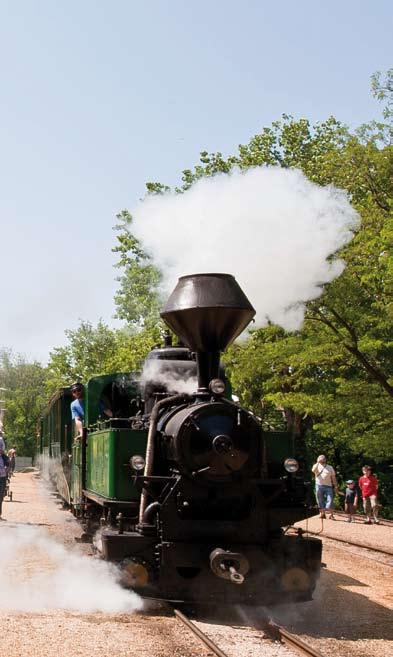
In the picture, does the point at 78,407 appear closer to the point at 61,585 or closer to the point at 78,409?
the point at 78,409

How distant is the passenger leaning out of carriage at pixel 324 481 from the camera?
20.1 meters

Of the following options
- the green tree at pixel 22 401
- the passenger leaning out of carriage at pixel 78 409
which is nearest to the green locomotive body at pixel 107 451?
the passenger leaning out of carriage at pixel 78 409

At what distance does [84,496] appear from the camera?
11984 millimetres

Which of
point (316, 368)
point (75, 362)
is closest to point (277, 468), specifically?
point (316, 368)

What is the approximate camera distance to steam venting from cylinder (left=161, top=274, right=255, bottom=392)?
337 inches

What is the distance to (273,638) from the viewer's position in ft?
24.7

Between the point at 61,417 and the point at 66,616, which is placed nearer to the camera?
the point at 66,616

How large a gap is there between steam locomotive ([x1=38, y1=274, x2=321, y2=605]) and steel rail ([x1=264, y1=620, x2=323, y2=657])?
0.49m

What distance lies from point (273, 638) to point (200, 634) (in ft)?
2.27

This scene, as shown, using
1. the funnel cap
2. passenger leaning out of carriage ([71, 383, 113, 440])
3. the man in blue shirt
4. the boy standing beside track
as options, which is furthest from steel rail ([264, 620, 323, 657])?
the boy standing beside track

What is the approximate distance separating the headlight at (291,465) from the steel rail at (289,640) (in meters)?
1.54

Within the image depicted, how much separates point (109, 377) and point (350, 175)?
39.3 ft

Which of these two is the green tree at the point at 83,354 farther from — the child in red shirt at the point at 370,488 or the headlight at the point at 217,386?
the headlight at the point at 217,386

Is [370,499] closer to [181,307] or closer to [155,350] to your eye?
[155,350]
